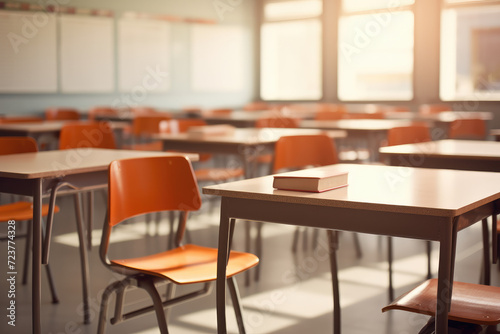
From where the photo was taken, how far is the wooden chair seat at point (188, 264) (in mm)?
2090

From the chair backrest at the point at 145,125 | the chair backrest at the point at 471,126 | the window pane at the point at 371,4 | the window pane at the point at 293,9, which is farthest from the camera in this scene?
the window pane at the point at 293,9

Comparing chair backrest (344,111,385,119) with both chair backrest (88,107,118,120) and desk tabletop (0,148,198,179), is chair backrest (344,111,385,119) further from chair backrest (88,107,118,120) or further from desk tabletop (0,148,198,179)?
desk tabletop (0,148,198,179)

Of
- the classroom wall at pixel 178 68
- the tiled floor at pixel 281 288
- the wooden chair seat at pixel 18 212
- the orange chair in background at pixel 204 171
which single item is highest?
the classroom wall at pixel 178 68

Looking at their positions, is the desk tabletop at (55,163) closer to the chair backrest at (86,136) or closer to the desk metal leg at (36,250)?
the desk metal leg at (36,250)

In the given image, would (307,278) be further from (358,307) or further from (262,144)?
(262,144)

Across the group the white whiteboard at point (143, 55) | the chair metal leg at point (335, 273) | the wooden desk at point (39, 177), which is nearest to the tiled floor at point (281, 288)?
the chair metal leg at point (335, 273)

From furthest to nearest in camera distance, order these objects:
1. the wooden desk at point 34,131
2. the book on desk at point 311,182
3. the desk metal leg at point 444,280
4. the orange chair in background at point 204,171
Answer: the wooden desk at point 34,131 < the orange chair in background at point 204,171 < the book on desk at point 311,182 < the desk metal leg at point 444,280

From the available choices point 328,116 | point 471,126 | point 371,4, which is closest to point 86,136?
point 328,116

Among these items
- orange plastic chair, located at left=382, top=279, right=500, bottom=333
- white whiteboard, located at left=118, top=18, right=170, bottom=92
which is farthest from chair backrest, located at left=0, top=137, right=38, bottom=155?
white whiteboard, located at left=118, top=18, right=170, bottom=92

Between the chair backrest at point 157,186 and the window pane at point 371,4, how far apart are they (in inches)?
319

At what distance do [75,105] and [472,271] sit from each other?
6504 mm

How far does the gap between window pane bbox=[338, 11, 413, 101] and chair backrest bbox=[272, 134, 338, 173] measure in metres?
6.86

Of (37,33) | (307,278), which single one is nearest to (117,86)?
(37,33)

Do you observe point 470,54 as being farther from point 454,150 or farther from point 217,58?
point 454,150
